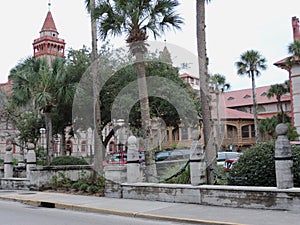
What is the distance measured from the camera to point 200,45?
14.2 meters

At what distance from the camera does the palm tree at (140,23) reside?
1570 centimetres

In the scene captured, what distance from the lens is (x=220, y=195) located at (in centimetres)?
1078

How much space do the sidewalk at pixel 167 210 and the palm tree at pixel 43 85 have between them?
7.69m

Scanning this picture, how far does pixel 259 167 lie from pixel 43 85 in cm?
1433

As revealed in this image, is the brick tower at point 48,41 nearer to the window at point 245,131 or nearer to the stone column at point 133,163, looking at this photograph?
the window at point 245,131

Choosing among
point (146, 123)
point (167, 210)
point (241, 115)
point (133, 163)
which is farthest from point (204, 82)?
point (241, 115)

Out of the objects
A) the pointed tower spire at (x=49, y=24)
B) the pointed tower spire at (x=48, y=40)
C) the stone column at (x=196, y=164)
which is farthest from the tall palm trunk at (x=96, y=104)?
the pointed tower spire at (x=49, y=24)

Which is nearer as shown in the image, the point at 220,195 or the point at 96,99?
the point at 220,195

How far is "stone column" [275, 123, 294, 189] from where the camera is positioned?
951cm

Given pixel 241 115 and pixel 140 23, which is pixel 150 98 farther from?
pixel 241 115

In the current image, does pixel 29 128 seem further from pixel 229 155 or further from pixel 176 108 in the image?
pixel 229 155

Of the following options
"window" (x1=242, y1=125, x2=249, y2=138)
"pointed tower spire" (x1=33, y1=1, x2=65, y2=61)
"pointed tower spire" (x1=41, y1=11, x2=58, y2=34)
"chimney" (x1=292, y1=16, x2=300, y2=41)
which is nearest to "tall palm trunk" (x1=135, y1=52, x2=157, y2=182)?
"chimney" (x1=292, y1=16, x2=300, y2=41)

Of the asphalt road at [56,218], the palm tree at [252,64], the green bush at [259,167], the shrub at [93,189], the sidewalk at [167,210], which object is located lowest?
the asphalt road at [56,218]

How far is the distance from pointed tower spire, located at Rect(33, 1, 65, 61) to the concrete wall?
242 feet
